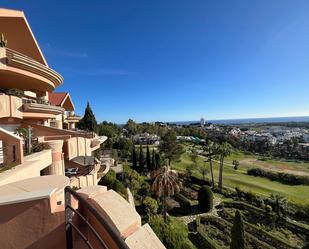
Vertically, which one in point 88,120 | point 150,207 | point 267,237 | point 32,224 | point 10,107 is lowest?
point 267,237

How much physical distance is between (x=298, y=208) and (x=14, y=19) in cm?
3513

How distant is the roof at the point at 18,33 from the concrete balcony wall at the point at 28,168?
9516 millimetres

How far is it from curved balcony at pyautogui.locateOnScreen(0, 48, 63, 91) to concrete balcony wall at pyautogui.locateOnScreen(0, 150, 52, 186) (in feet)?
17.1

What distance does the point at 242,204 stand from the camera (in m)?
30.8

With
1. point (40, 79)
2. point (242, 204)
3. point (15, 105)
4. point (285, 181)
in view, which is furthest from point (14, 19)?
point (285, 181)

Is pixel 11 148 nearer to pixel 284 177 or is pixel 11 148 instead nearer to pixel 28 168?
pixel 28 168

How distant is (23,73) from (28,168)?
7.34 meters

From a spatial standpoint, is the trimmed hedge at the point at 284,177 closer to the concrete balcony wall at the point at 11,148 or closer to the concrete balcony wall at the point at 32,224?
the concrete balcony wall at the point at 11,148

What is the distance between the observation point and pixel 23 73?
487 inches

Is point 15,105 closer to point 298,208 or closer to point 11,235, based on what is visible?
point 11,235

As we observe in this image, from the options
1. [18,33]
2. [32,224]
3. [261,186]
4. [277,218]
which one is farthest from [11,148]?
[261,186]

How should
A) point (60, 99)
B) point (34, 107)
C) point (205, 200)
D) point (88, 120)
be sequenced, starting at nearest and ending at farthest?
point (34, 107) < point (60, 99) < point (205, 200) < point (88, 120)

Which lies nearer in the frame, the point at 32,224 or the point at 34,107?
the point at 32,224

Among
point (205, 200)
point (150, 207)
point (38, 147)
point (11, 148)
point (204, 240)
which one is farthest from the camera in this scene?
point (205, 200)
